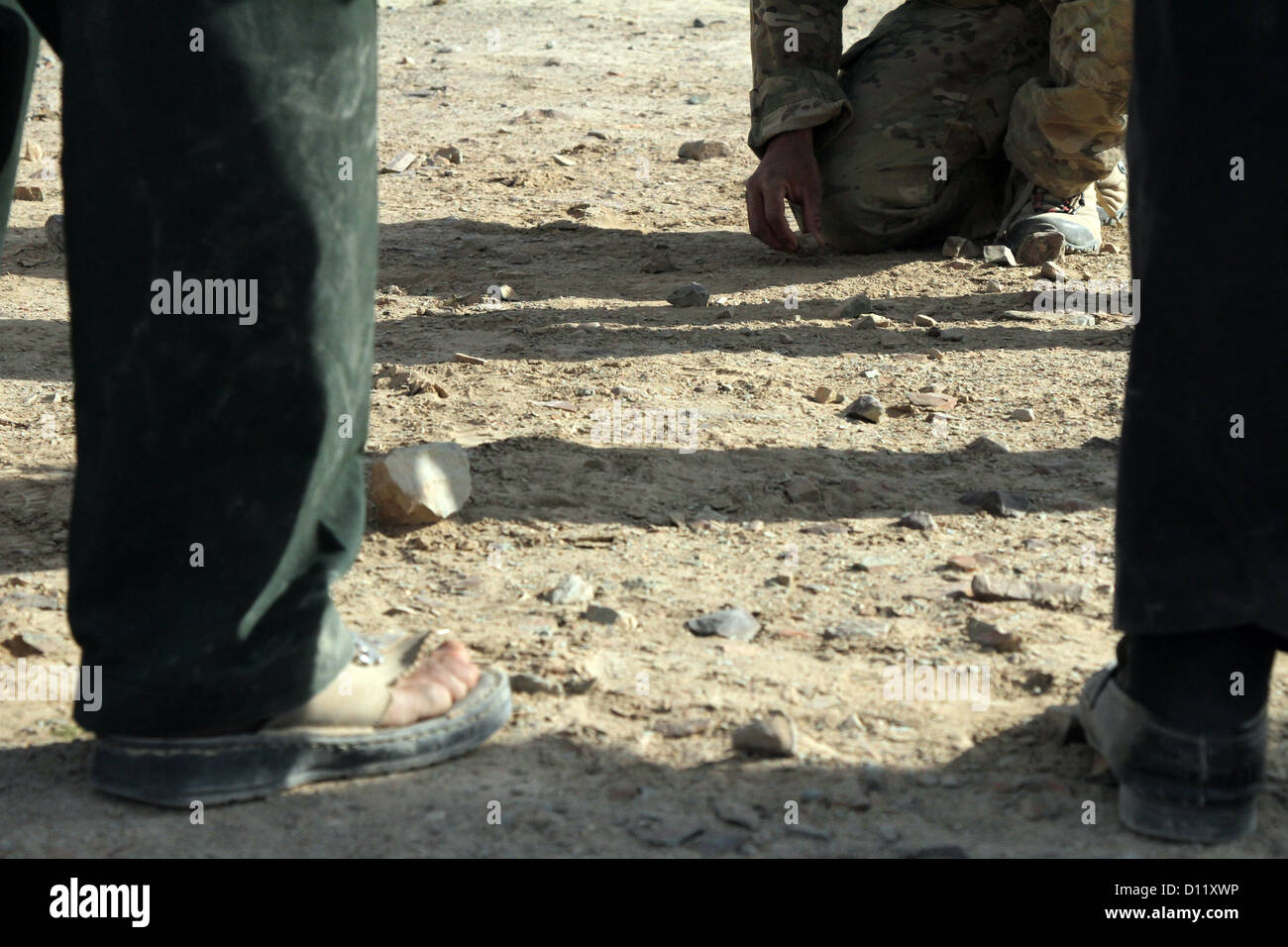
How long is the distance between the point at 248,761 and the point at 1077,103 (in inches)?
121

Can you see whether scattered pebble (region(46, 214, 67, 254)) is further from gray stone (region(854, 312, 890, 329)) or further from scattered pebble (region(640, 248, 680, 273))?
gray stone (region(854, 312, 890, 329))

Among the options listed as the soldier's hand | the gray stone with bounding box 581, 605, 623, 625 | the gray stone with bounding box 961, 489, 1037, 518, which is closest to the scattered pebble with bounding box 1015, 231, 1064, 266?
the soldier's hand

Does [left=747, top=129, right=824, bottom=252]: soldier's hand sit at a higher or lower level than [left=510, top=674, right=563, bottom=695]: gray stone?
higher

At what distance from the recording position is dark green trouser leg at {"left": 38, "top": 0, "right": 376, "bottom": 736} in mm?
1319

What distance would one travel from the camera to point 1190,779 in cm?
142

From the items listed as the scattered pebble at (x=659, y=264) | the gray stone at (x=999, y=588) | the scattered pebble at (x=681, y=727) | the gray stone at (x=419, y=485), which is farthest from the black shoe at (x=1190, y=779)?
the scattered pebble at (x=659, y=264)

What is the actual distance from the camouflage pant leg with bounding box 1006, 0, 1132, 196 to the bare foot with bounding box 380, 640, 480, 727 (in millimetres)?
2743

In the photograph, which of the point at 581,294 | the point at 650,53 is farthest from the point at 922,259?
the point at 650,53

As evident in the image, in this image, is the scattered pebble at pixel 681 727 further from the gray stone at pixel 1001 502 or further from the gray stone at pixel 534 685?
the gray stone at pixel 1001 502

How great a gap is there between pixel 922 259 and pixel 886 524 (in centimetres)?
198

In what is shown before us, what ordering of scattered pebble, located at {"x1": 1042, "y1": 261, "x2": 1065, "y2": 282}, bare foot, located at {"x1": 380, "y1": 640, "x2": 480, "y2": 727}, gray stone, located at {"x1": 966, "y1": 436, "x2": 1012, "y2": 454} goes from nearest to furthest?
bare foot, located at {"x1": 380, "y1": 640, "x2": 480, "y2": 727} < gray stone, located at {"x1": 966, "y1": 436, "x2": 1012, "y2": 454} < scattered pebble, located at {"x1": 1042, "y1": 261, "x2": 1065, "y2": 282}

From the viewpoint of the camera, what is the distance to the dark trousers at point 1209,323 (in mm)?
1327
